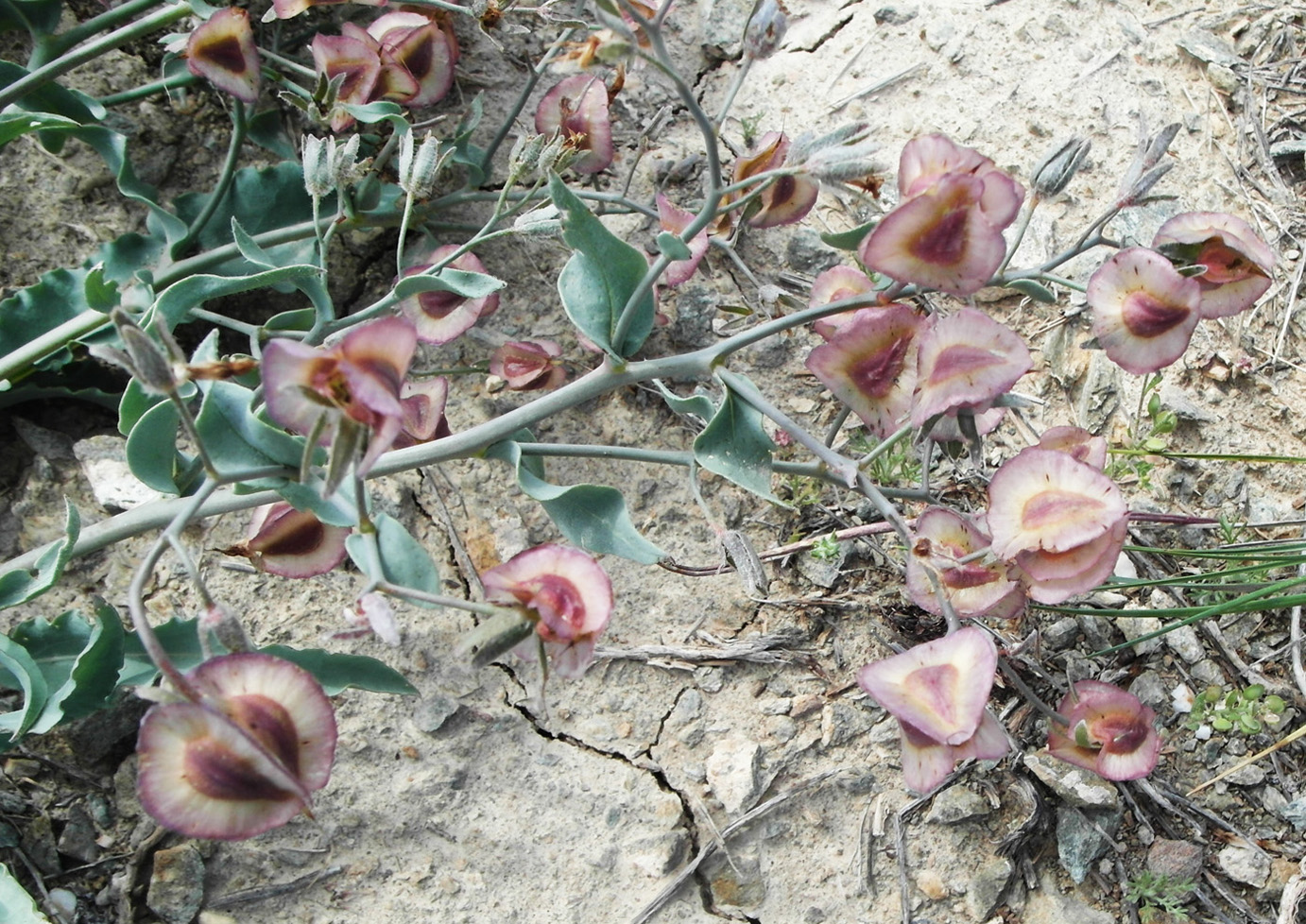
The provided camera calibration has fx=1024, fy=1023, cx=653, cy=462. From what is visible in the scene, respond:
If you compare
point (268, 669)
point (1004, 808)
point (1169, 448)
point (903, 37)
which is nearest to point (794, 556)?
point (1004, 808)

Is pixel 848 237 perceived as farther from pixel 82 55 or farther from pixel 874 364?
pixel 82 55

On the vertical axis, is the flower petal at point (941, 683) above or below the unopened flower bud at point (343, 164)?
below

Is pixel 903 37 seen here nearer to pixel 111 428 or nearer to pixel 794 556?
pixel 794 556

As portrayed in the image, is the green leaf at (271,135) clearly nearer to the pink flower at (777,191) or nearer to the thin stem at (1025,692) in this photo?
the pink flower at (777,191)

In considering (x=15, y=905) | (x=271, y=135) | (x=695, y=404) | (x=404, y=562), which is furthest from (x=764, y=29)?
(x=15, y=905)

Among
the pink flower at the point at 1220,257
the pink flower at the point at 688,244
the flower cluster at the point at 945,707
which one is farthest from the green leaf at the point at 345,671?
the pink flower at the point at 1220,257

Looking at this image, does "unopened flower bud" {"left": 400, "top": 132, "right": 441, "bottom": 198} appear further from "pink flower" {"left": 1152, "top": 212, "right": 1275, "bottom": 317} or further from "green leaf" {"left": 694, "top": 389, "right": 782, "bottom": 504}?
"pink flower" {"left": 1152, "top": 212, "right": 1275, "bottom": 317}
